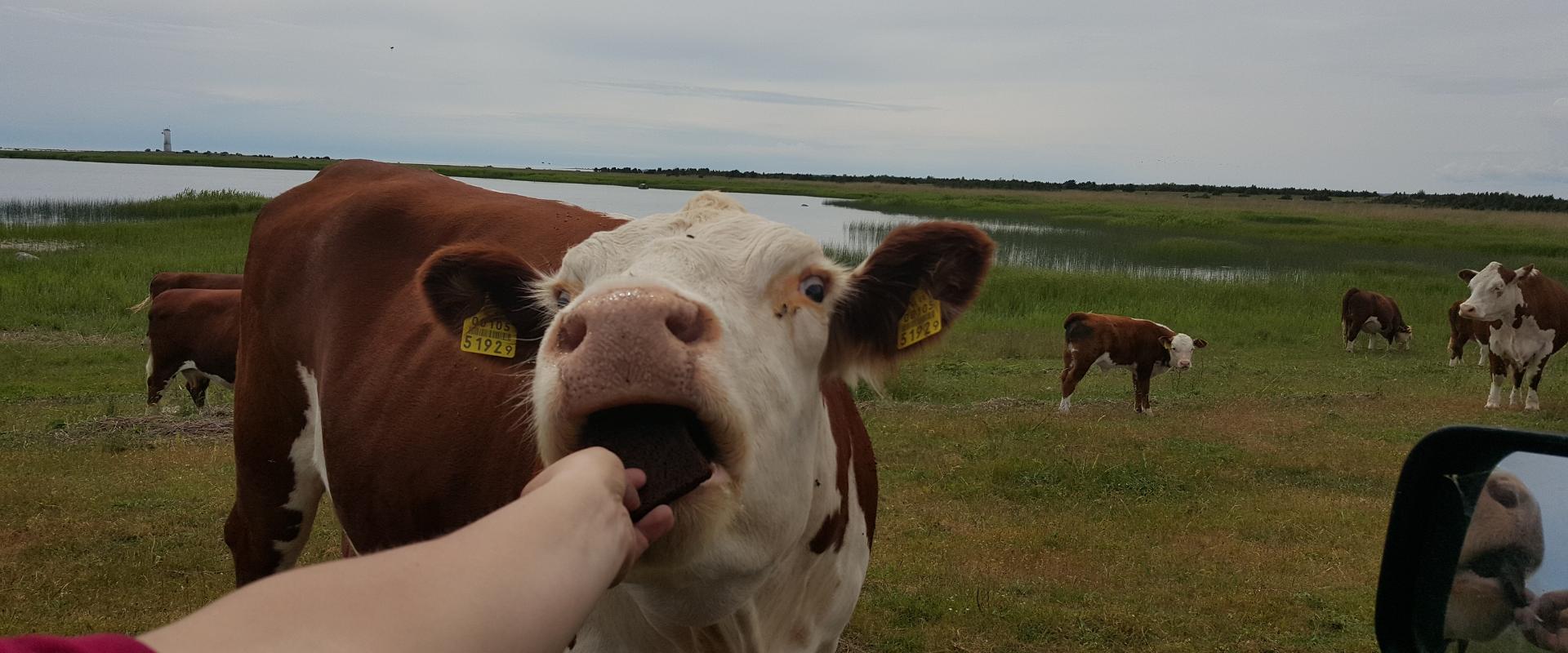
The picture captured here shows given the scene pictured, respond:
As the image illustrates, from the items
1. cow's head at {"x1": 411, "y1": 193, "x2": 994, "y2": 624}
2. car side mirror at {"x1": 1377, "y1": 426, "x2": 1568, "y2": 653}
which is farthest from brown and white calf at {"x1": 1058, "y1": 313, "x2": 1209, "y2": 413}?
car side mirror at {"x1": 1377, "y1": 426, "x2": 1568, "y2": 653}

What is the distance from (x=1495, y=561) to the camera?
4.87 feet

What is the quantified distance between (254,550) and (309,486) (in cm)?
40

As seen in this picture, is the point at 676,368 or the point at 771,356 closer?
the point at 676,368

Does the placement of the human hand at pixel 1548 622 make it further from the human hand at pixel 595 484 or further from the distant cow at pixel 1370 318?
the distant cow at pixel 1370 318

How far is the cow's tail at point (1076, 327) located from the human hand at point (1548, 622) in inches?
487

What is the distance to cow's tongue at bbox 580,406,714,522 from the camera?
1.90 meters

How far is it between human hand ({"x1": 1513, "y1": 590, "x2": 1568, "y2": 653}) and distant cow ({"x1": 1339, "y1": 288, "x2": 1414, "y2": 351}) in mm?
20157

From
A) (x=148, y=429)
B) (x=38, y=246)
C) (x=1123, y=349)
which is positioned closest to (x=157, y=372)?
(x=148, y=429)

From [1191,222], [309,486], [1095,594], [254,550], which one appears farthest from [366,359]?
[1191,222]

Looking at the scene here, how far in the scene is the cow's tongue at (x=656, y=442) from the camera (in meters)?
1.90

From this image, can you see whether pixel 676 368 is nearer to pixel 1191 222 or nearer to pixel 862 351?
pixel 862 351

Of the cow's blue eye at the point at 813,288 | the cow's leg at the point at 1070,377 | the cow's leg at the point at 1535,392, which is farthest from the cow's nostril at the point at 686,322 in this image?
the cow's leg at the point at 1535,392

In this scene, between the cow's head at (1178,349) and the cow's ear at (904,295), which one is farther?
the cow's head at (1178,349)

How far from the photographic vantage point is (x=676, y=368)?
1.89m
